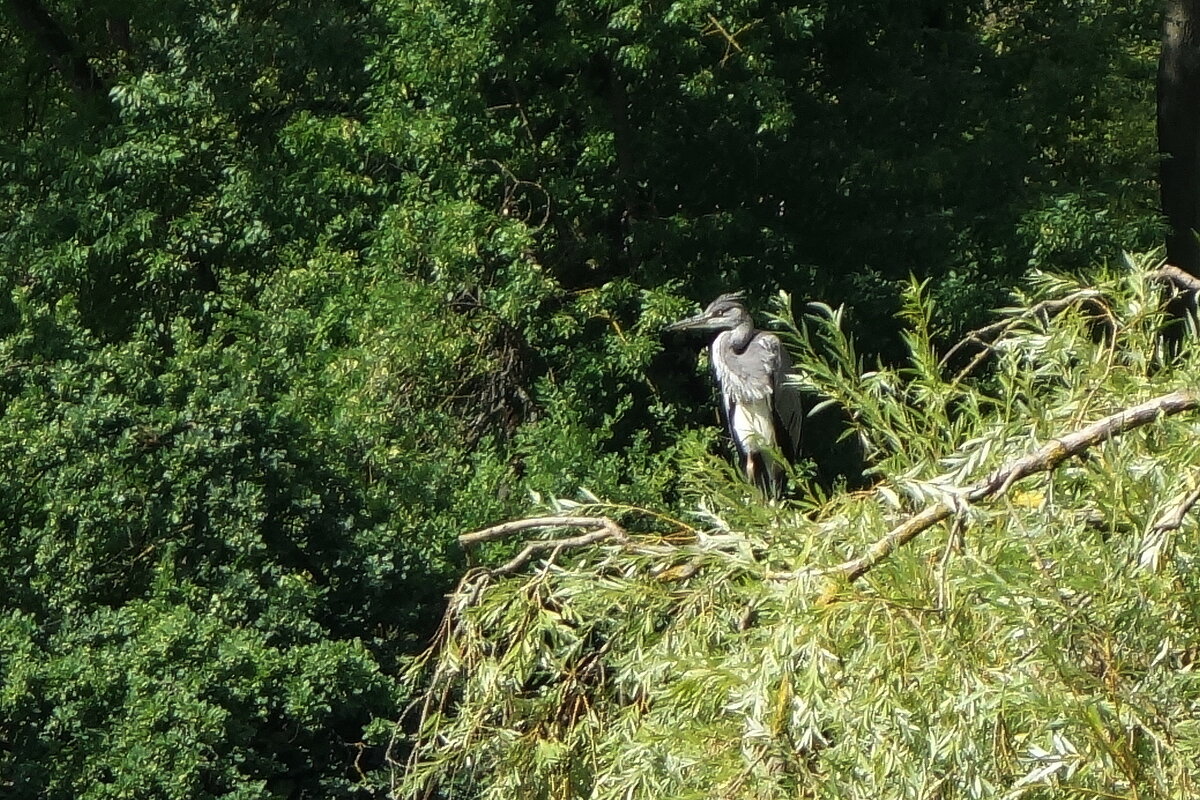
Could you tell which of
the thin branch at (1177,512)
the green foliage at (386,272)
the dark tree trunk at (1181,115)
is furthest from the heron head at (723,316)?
the thin branch at (1177,512)

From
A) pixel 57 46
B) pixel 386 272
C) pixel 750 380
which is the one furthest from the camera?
pixel 57 46

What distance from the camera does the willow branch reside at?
2.49 m

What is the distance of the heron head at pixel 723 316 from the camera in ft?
A: 25.2

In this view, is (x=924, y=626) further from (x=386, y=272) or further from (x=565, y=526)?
(x=386, y=272)

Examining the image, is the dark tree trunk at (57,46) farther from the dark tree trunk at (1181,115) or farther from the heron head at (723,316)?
the dark tree trunk at (1181,115)

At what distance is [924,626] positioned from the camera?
7.86 ft

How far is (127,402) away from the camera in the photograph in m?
5.69

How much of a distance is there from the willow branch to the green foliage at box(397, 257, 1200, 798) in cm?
3

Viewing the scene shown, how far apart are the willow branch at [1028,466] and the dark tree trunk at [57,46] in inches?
375

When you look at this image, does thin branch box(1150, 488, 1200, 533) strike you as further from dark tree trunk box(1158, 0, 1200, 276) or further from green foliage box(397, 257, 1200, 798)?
dark tree trunk box(1158, 0, 1200, 276)

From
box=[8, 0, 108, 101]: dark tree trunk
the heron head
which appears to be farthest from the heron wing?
box=[8, 0, 108, 101]: dark tree trunk

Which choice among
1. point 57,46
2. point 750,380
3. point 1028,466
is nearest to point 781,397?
point 750,380

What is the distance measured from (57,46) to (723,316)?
622 cm

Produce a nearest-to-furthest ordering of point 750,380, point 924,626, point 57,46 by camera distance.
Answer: point 924,626
point 750,380
point 57,46
